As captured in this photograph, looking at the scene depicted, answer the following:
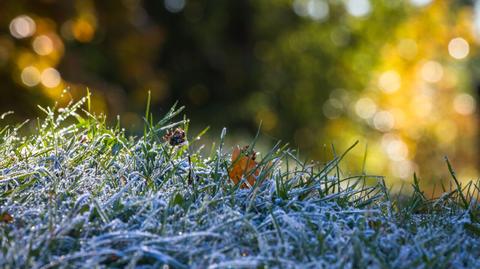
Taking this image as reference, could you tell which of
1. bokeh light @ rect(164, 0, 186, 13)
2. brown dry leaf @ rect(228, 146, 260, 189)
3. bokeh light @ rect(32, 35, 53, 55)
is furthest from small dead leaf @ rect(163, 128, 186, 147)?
bokeh light @ rect(164, 0, 186, 13)

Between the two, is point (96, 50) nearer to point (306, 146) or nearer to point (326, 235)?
point (306, 146)

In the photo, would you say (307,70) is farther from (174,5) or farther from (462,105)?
(462,105)

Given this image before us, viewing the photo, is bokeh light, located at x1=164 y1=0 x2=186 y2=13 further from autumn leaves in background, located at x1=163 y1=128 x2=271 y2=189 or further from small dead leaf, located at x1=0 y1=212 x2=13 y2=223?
small dead leaf, located at x1=0 y1=212 x2=13 y2=223

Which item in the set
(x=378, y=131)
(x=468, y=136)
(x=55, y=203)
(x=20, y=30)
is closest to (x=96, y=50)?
(x=20, y=30)

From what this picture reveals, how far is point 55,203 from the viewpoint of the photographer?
98.3 inches

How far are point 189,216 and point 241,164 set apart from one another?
0.62 metres

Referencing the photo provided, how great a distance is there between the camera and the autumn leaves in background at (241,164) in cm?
306

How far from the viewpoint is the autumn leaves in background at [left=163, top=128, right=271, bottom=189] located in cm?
306

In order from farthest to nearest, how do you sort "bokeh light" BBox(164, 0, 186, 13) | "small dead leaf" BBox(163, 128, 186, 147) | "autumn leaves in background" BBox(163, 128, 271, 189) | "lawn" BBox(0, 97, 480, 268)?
"bokeh light" BBox(164, 0, 186, 13) < "small dead leaf" BBox(163, 128, 186, 147) < "autumn leaves in background" BBox(163, 128, 271, 189) < "lawn" BBox(0, 97, 480, 268)

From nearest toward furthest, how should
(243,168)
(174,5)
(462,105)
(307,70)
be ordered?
(243,168) → (307,70) → (174,5) → (462,105)

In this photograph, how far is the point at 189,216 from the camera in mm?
2602

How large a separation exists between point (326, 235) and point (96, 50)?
15112 millimetres

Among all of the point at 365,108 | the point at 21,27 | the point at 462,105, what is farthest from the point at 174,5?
the point at 462,105

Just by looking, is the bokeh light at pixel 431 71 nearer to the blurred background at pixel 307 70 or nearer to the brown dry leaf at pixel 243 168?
the blurred background at pixel 307 70
